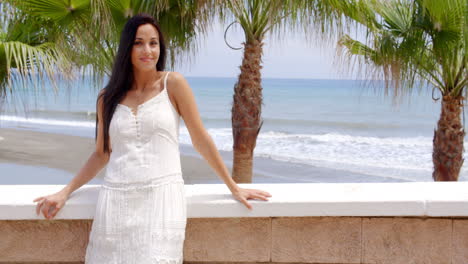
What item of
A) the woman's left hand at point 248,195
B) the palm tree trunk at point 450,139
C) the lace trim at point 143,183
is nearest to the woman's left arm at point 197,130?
the woman's left hand at point 248,195

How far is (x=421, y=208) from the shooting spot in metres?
2.20

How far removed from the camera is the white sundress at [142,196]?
6.67ft

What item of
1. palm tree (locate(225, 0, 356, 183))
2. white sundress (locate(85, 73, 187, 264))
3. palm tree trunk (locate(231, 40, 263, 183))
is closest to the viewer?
white sundress (locate(85, 73, 187, 264))

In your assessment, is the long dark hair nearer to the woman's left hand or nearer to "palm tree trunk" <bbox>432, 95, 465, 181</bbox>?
the woman's left hand

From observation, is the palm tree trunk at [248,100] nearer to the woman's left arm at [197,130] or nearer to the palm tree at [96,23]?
the palm tree at [96,23]

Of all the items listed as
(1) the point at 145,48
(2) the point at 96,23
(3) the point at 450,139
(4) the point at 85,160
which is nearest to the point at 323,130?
(4) the point at 85,160

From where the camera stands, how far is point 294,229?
225cm

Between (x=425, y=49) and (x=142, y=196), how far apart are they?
5.58m

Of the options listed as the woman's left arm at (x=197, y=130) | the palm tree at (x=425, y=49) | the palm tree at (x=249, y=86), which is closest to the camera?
the woman's left arm at (x=197, y=130)

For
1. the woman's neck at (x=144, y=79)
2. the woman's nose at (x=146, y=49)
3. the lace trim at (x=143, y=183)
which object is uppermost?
the woman's nose at (x=146, y=49)

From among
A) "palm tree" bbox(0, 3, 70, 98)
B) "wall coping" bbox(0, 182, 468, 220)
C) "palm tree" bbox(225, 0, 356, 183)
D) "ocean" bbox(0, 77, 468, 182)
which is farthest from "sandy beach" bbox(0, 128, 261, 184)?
"wall coping" bbox(0, 182, 468, 220)

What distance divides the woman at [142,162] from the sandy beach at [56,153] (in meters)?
10.9

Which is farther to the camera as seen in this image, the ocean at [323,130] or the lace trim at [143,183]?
the ocean at [323,130]

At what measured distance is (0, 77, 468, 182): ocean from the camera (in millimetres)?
14688
